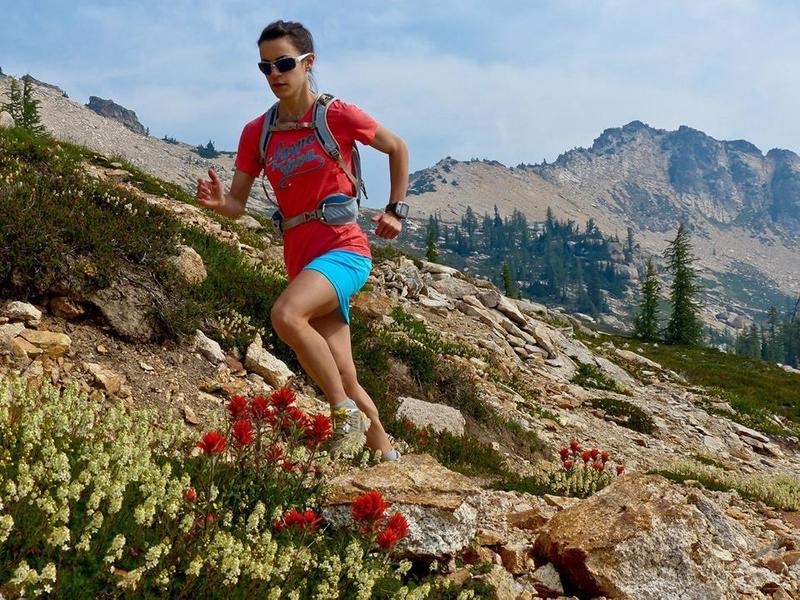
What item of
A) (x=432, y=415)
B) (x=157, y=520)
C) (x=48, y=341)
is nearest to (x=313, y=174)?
(x=157, y=520)

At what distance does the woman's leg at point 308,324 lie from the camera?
4.36 m

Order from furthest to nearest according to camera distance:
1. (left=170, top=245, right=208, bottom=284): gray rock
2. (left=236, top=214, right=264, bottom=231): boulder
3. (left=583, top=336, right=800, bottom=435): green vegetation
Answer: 1. (left=583, top=336, right=800, bottom=435): green vegetation
2. (left=236, top=214, right=264, bottom=231): boulder
3. (left=170, top=245, right=208, bottom=284): gray rock

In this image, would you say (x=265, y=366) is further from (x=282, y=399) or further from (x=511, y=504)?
(x=282, y=399)

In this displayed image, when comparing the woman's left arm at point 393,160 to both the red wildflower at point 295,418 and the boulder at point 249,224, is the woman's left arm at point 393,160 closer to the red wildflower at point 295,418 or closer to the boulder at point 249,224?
the red wildflower at point 295,418

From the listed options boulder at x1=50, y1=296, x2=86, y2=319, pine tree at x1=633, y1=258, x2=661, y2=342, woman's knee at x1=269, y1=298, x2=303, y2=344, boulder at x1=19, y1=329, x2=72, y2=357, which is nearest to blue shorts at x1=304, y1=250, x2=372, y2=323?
woman's knee at x1=269, y1=298, x2=303, y2=344

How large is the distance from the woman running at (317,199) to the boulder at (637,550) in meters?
1.65

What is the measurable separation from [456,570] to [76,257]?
586 centimetres

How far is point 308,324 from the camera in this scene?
455 centimetres

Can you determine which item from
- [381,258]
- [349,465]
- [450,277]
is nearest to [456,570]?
[349,465]

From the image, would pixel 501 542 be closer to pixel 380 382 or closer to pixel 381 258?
pixel 380 382

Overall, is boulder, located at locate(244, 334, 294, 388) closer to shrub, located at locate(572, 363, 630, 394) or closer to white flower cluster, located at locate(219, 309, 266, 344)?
white flower cluster, located at locate(219, 309, 266, 344)

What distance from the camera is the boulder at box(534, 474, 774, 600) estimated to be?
4012mm

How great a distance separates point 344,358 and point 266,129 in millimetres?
1891

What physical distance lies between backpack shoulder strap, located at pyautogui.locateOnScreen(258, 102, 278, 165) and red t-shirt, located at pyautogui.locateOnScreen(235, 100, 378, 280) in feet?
0.18
